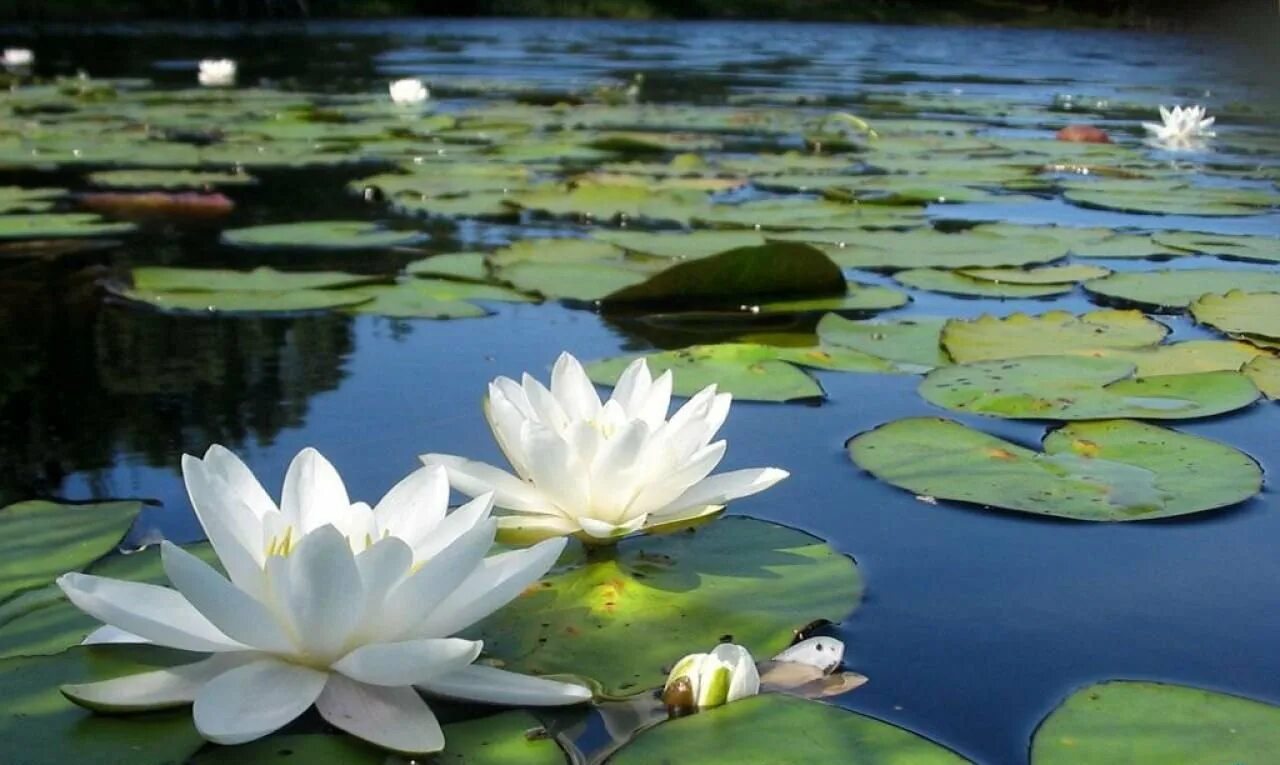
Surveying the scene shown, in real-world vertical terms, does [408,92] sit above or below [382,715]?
above

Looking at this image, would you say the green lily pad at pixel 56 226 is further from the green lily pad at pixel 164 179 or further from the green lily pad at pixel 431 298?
the green lily pad at pixel 431 298

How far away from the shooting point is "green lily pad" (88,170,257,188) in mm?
3398

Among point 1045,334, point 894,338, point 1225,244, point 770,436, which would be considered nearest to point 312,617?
point 770,436

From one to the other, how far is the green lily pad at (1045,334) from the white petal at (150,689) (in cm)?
122

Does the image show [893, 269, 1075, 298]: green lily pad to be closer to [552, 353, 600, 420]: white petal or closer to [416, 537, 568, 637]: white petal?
[552, 353, 600, 420]: white petal

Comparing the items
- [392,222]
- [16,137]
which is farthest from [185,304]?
[16,137]

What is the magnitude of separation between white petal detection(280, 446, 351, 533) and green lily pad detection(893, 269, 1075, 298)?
159 centimetres

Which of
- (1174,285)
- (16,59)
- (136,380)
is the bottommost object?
(136,380)

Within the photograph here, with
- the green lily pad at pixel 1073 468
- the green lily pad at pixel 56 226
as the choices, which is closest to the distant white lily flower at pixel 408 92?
the green lily pad at pixel 56 226

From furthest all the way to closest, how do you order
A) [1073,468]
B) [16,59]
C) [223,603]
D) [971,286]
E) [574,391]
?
1. [16,59]
2. [971,286]
3. [1073,468]
4. [574,391]
5. [223,603]

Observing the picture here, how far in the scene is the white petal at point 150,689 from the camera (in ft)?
2.48

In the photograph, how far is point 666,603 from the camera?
955 mm

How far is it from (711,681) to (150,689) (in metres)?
0.35

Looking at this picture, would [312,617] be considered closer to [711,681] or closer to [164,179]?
[711,681]
